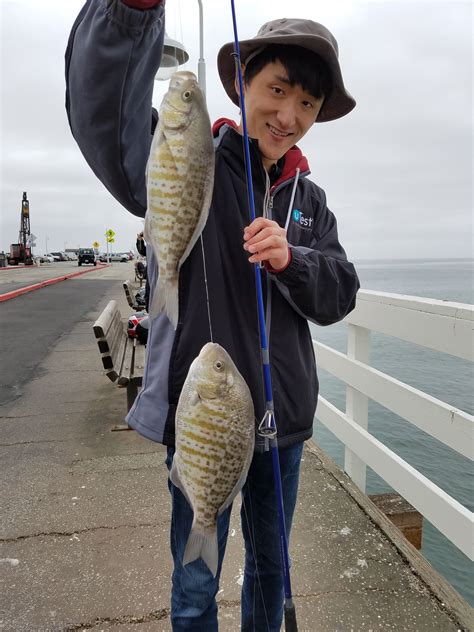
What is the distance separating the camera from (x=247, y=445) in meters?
1.47

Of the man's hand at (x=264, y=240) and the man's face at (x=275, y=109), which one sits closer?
the man's hand at (x=264, y=240)

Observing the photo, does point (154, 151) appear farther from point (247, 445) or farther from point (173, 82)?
point (247, 445)

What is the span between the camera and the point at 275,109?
1657 mm

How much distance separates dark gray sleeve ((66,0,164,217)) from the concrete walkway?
2.16 m

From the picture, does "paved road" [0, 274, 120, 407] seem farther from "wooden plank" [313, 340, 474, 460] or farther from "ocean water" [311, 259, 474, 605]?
"ocean water" [311, 259, 474, 605]

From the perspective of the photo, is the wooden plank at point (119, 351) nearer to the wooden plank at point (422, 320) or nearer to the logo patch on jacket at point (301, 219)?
the wooden plank at point (422, 320)

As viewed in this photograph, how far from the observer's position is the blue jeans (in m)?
1.68

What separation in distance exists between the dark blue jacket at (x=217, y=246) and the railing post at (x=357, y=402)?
5.74ft

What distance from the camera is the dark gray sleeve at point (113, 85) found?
1.20 metres

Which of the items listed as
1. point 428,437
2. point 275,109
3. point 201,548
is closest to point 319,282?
point 275,109

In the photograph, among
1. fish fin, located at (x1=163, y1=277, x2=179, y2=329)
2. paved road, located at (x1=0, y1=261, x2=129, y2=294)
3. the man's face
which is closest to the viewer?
fish fin, located at (x1=163, y1=277, x2=179, y2=329)

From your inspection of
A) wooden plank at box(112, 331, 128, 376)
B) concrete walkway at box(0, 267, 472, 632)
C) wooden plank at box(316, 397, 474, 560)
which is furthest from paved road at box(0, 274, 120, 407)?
wooden plank at box(316, 397, 474, 560)

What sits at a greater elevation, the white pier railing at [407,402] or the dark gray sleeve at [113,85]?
the dark gray sleeve at [113,85]

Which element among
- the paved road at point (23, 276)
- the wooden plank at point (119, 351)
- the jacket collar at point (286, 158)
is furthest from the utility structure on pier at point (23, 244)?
the jacket collar at point (286, 158)
